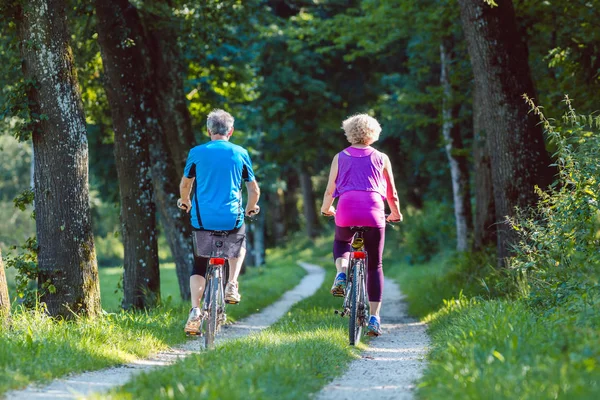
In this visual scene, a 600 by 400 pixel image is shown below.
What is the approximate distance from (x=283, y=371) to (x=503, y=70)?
6620 millimetres

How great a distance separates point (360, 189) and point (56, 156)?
3.38 meters

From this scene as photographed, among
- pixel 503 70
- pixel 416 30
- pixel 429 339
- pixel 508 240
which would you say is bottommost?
pixel 429 339

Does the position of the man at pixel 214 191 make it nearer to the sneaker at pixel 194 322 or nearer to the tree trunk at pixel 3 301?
the sneaker at pixel 194 322

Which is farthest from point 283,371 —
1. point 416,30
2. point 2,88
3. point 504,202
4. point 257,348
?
point 416,30

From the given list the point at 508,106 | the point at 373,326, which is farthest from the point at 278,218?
the point at 373,326

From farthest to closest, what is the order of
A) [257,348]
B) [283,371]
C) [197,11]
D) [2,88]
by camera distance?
[197,11], [2,88], [257,348], [283,371]

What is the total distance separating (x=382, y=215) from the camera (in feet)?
27.1

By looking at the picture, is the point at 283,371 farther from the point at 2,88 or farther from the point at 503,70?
the point at 2,88

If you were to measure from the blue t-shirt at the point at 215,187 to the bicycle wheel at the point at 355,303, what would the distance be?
132cm

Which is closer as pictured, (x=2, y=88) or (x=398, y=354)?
(x=398, y=354)

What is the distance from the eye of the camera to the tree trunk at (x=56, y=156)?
28.3ft

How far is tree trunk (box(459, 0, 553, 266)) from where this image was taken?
10.8 m

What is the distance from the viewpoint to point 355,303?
318 inches

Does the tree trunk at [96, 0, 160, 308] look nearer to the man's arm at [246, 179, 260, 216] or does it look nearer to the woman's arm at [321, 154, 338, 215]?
the man's arm at [246, 179, 260, 216]
